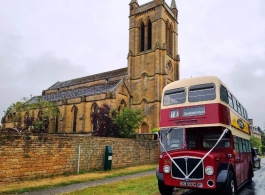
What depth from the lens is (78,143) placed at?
1395 cm

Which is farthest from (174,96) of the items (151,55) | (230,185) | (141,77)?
(151,55)

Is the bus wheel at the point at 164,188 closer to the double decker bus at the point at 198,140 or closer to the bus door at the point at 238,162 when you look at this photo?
the double decker bus at the point at 198,140

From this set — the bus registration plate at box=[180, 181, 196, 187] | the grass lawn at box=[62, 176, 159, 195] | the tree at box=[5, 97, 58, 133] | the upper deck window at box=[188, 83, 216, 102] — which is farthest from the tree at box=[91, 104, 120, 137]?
the bus registration plate at box=[180, 181, 196, 187]

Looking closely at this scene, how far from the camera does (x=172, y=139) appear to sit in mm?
8695

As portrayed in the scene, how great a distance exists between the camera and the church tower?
3603 centimetres

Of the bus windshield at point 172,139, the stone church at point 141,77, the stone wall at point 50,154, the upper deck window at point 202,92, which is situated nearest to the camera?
the bus windshield at point 172,139

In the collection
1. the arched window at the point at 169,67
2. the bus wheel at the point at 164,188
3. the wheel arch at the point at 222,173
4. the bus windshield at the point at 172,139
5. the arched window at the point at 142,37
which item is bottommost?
the bus wheel at the point at 164,188

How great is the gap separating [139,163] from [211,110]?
41.2ft

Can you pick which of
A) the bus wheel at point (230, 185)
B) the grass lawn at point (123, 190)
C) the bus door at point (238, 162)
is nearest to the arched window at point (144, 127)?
the grass lawn at point (123, 190)

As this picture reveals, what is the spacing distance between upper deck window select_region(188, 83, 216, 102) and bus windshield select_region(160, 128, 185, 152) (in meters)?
1.36

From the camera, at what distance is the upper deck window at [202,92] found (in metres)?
8.80

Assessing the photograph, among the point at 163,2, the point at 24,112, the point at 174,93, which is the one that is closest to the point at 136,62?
the point at 163,2

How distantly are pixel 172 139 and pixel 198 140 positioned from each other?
102 centimetres

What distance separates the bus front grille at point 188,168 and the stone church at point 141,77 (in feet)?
83.7
